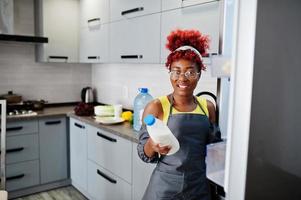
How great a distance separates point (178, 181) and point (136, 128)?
1103mm

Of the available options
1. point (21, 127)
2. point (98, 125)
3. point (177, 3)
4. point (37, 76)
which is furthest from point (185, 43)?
point (37, 76)

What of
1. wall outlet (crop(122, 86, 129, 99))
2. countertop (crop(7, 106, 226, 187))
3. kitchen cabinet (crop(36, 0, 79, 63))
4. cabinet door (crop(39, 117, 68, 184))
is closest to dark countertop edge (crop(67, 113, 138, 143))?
countertop (crop(7, 106, 226, 187))

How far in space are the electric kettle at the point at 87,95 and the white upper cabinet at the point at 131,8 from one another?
1.08 metres

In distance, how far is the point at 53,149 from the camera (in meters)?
2.96

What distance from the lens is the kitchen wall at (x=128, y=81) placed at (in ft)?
8.30

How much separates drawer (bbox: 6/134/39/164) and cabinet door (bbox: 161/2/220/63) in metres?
1.66

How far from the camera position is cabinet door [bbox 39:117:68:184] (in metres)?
2.89

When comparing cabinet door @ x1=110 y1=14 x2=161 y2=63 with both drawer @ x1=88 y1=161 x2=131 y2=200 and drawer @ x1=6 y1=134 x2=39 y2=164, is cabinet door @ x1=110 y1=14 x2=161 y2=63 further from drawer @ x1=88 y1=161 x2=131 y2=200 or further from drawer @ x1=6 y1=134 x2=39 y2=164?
drawer @ x1=6 y1=134 x2=39 y2=164

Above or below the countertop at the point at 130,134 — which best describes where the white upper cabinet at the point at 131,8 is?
above

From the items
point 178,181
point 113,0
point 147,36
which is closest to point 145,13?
point 147,36

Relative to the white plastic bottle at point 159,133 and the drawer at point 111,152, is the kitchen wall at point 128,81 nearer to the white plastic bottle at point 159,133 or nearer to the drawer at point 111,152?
the drawer at point 111,152

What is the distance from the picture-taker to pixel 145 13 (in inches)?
86.1

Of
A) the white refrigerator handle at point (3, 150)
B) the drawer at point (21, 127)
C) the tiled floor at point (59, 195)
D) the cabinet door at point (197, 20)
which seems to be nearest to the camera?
the cabinet door at point (197, 20)

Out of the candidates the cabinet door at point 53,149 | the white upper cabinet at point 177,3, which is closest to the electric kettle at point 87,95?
the cabinet door at point 53,149
